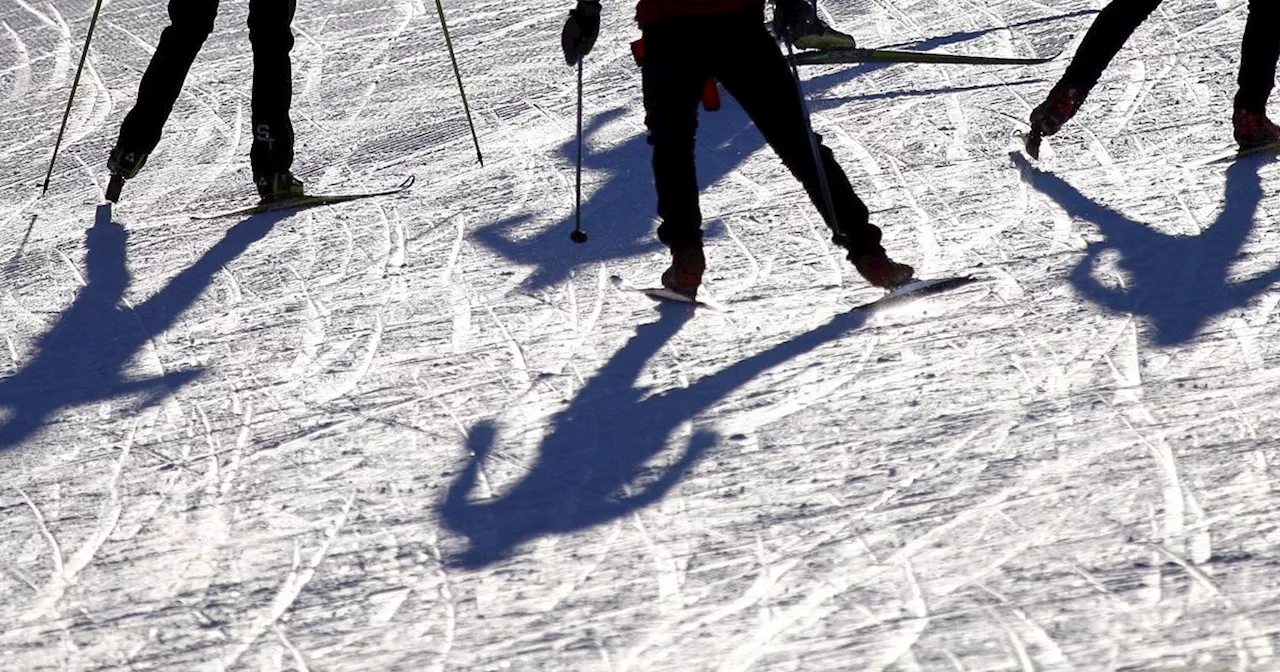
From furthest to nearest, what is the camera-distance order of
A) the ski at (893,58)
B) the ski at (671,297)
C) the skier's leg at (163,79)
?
1. the ski at (893,58)
2. the skier's leg at (163,79)
3. the ski at (671,297)

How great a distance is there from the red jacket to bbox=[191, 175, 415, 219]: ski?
244 cm

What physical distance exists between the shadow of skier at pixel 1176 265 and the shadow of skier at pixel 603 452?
2.72ft

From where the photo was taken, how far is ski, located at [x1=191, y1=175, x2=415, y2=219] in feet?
23.8

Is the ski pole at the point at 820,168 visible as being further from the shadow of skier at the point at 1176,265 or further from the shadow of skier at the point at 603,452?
the shadow of skier at the point at 1176,265

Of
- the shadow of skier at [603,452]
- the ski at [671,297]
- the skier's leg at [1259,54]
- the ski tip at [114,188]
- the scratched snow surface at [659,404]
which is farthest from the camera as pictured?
the ski tip at [114,188]

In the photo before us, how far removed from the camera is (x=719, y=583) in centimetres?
383

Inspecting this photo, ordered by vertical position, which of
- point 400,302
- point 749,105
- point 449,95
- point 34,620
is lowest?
point 449,95

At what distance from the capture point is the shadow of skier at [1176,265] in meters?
5.11

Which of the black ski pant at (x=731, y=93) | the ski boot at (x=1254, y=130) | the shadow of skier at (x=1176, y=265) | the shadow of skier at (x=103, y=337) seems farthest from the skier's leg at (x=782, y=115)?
the shadow of skier at (x=103, y=337)

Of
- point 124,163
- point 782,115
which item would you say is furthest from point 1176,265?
point 124,163

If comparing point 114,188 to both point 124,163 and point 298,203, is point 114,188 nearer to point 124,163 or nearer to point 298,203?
point 124,163

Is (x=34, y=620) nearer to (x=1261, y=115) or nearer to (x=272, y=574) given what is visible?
(x=272, y=574)

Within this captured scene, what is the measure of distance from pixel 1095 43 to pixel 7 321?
4.17 metres

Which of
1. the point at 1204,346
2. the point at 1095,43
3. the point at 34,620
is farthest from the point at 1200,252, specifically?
the point at 34,620
